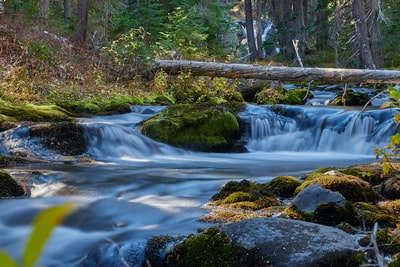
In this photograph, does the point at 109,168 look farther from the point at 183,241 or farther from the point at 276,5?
the point at 276,5

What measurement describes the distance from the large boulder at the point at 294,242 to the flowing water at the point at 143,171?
959mm

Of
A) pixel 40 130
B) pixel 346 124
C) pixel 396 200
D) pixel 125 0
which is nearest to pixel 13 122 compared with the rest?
pixel 40 130

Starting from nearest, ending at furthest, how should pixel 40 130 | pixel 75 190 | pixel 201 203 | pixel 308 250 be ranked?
pixel 308 250 < pixel 201 203 < pixel 75 190 < pixel 40 130

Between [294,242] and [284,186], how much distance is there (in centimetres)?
258

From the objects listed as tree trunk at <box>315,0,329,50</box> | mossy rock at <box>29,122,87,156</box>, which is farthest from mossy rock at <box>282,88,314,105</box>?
tree trunk at <box>315,0,329,50</box>

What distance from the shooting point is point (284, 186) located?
5914 millimetres

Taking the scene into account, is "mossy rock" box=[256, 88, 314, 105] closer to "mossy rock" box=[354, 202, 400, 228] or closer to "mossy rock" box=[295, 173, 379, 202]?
"mossy rock" box=[295, 173, 379, 202]

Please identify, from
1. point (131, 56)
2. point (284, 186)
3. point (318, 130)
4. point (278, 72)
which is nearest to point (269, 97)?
point (278, 72)

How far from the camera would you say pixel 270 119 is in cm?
1265

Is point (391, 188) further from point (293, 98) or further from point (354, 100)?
point (293, 98)

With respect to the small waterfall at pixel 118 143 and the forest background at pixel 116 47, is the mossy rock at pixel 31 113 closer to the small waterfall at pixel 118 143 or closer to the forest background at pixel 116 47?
the small waterfall at pixel 118 143

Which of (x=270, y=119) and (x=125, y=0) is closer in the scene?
(x=270, y=119)

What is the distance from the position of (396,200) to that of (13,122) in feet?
22.2

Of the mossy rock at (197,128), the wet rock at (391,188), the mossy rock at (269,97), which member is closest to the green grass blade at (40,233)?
the wet rock at (391,188)
